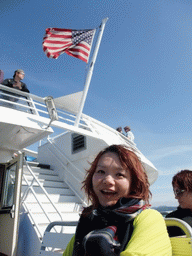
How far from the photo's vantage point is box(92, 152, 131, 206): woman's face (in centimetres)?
117

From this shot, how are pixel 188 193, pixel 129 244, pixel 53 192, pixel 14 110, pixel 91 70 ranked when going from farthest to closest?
pixel 53 192 → pixel 91 70 → pixel 14 110 → pixel 188 193 → pixel 129 244

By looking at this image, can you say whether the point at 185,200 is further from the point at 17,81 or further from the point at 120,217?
the point at 17,81

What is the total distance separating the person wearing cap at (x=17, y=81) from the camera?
507 centimetres

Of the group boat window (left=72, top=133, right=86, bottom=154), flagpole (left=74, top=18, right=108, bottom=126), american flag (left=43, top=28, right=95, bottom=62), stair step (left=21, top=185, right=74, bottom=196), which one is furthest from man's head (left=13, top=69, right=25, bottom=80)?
stair step (left=21, top=185, right=74, bottom=196)

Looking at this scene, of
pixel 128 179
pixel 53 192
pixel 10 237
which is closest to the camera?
pixel 128 179

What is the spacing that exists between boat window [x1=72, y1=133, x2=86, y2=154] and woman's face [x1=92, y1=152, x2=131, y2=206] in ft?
18.4

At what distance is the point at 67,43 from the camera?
228 inches

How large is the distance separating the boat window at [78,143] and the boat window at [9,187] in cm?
247

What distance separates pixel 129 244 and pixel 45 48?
551 cm

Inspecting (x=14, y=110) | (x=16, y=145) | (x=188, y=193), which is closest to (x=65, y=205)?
(x=16, y=145)

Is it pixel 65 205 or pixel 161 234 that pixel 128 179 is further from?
pixel 65 205

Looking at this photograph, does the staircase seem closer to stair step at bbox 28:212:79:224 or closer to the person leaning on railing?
stair step at bbox 28:212:79:224

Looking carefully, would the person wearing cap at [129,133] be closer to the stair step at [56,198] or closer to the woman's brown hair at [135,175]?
the stair step at [56,198]

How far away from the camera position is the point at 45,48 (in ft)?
18.2
